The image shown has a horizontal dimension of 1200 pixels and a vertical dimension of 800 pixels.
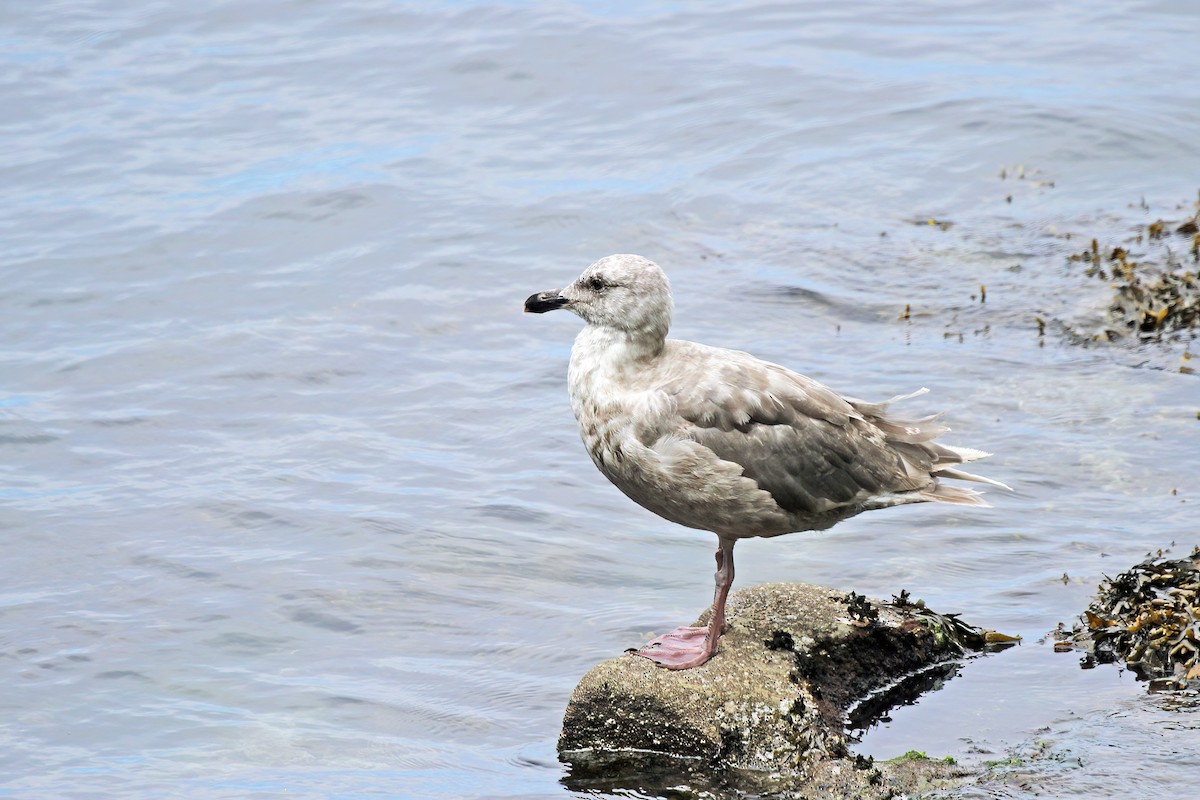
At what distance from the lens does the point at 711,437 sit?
269 inches

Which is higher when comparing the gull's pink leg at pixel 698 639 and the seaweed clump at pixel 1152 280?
the seaweed clump at pixel 1152 280

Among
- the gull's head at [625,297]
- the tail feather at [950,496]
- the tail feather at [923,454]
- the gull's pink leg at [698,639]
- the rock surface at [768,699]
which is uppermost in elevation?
the gull's head at [625,297]

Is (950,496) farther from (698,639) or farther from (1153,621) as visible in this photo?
(698,639)

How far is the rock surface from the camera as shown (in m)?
6.55

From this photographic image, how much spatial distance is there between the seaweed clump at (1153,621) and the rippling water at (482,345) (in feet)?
0.89

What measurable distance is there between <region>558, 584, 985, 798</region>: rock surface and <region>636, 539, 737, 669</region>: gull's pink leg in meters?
0.06

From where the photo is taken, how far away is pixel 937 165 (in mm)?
15938

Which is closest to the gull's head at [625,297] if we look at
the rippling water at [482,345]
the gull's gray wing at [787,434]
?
the gull's gray wing at [787,434]

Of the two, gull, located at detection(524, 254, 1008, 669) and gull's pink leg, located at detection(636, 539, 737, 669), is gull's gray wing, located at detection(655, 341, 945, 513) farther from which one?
gull's pink leg, located at detection(636, 539, 737, 669)

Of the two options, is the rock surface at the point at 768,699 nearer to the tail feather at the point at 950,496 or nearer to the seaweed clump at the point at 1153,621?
the tail feather at the point at 950,496

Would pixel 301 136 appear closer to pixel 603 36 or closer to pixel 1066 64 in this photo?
pixel 603 36

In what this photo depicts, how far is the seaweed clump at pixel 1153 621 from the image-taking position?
23.5 feet

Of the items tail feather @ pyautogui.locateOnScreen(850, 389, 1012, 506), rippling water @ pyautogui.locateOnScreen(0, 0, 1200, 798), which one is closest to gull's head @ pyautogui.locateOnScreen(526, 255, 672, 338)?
tail feather @ pyautogui.locateOnScreen(850, 389, 1012, 506)

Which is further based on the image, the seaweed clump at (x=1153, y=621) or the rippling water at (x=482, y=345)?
the rippling water at (x=482, y=345)
